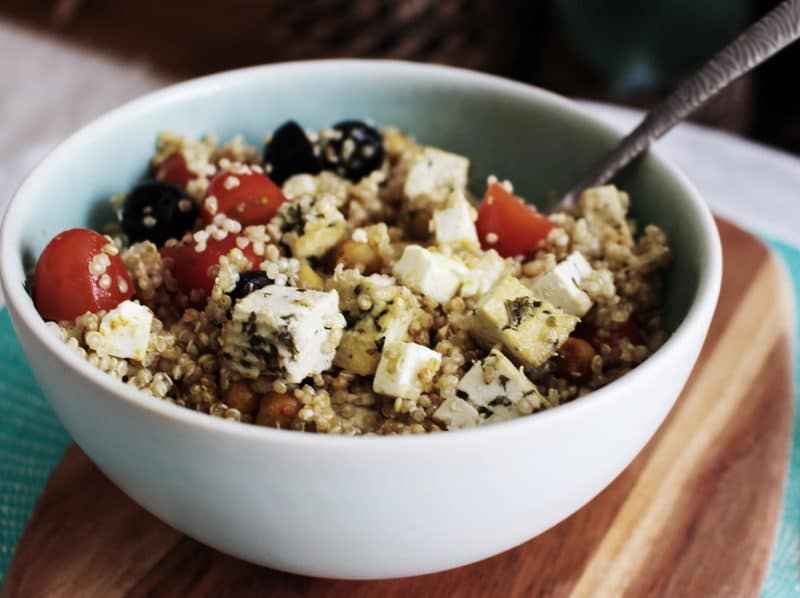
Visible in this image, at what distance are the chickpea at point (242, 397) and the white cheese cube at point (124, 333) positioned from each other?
0.09 meters

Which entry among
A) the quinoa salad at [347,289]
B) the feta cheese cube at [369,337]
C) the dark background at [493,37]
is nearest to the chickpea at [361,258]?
the quinoa salad at [347,289]

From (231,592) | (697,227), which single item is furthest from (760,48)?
(231,592)

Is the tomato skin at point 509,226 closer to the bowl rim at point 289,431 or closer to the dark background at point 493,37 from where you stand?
the bowl rim at point 289,431

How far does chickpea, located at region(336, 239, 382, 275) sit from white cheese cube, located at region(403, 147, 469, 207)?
0.14 metres

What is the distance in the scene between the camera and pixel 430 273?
0.93 metres

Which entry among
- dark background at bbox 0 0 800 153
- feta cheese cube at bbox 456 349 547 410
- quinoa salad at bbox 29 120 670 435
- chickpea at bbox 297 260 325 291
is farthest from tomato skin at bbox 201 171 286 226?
dark background at bbox 0 0 800 153

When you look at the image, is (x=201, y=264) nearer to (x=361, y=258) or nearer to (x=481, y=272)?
(x=361, y=258)

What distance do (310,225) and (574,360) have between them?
326mm

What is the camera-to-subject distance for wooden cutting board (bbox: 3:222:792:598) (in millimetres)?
894

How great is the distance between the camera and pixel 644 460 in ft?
3.55

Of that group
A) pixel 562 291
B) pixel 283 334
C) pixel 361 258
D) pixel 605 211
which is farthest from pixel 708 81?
pixel 283 334

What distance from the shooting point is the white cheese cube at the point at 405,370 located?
833mm

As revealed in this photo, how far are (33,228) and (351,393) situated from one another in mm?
383

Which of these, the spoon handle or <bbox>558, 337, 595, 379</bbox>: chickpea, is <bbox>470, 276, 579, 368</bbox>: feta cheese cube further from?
the spoon handle
